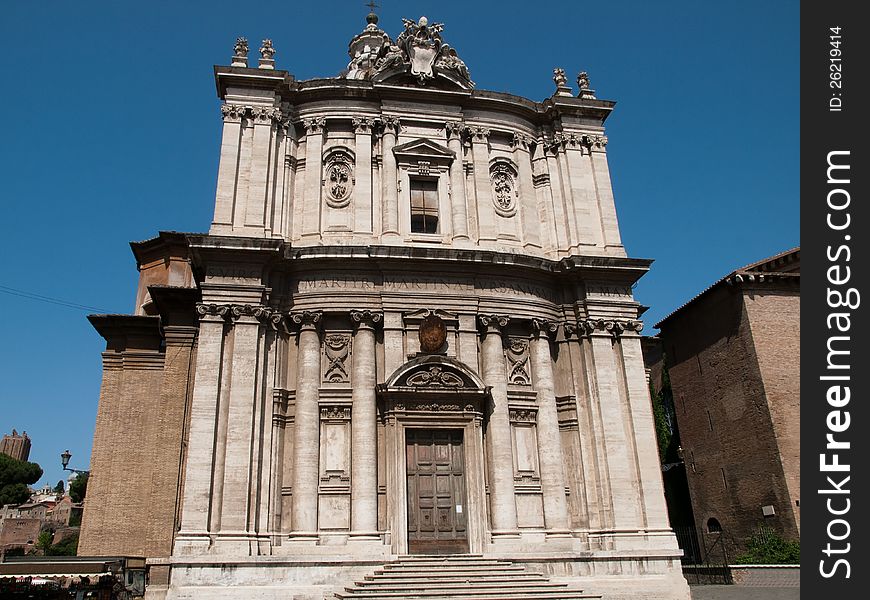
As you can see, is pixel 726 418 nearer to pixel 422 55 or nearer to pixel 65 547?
pixel 422 55

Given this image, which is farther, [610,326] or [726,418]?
[726,418]

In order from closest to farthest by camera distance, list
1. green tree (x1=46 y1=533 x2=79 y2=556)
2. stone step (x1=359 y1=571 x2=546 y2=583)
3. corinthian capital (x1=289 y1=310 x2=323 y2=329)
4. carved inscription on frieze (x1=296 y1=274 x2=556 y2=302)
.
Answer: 1. stone step (x1=359 y1=571 x2=546 y2=583)
2. corinthian capital (x1=289 y1=310 x2=323 y2=329)
3. carved inscription on frieze (x1=296 y1=274 x2=556 y2=302)
4. green tree (x1=46 y1=533 x2=79 y2=556)

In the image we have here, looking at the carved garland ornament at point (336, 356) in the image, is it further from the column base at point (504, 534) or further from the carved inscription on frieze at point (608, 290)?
the carved inscription on frieze at point (608, 290)

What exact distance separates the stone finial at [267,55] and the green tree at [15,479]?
63.5 meters

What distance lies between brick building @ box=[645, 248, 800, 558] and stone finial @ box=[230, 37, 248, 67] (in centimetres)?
2035

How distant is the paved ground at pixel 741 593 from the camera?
19.6m

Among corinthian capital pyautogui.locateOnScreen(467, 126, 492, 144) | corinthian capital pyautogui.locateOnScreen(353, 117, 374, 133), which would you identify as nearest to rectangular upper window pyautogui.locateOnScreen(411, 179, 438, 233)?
corinthian capital pyautogui.locateOnScreen(467, 126, 492, 144)

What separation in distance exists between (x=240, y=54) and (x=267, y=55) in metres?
0.89

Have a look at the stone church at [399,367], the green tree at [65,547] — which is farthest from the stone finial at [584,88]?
the green tree at [65,547]

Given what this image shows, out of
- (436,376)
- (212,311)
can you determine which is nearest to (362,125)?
(212,311)

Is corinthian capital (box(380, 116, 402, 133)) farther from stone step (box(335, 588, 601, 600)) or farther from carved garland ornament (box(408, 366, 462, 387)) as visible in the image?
stone step (box(335, 588, 601, 600))

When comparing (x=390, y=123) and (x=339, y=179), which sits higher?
(x=390, y=123)

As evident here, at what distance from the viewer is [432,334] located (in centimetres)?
2002

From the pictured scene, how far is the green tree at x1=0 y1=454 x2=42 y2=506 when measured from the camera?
67.8 meters
